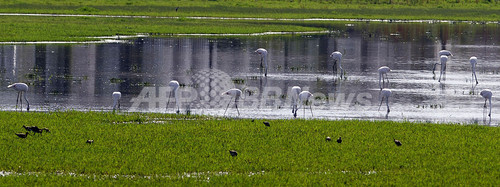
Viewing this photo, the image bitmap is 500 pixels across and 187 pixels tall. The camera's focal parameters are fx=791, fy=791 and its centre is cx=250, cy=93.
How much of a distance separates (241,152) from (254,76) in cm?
1531

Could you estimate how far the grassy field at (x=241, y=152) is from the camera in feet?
45.3

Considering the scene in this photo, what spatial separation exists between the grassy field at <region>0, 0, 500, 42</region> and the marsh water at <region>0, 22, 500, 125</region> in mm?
4835

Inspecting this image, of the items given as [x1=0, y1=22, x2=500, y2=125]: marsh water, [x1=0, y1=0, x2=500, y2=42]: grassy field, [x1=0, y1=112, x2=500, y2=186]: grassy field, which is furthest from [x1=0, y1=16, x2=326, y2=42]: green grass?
[x1=0, y1=112, x2=500, y2=186]: grassy field

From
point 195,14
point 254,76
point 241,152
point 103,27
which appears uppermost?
point 195,14

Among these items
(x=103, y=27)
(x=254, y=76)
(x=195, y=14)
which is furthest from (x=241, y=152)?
(x=195, y=14)

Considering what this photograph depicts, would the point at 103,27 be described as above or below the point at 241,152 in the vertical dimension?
above

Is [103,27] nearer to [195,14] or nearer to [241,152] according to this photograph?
[195,14]

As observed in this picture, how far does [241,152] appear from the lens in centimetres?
1577

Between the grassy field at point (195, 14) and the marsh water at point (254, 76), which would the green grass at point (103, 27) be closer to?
the grassy field at point (195, 14)

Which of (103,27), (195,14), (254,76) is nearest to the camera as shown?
(254,76)

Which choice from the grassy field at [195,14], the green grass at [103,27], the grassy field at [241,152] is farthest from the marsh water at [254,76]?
the grassy field at [195,14]

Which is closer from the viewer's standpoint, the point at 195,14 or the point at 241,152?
the point at 241,152

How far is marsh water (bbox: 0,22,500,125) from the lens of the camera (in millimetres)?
23156

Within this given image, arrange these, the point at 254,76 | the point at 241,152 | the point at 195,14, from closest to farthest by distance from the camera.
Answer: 1. the point at 241,152
2. the point at 254,76
3. the point at 195,14
